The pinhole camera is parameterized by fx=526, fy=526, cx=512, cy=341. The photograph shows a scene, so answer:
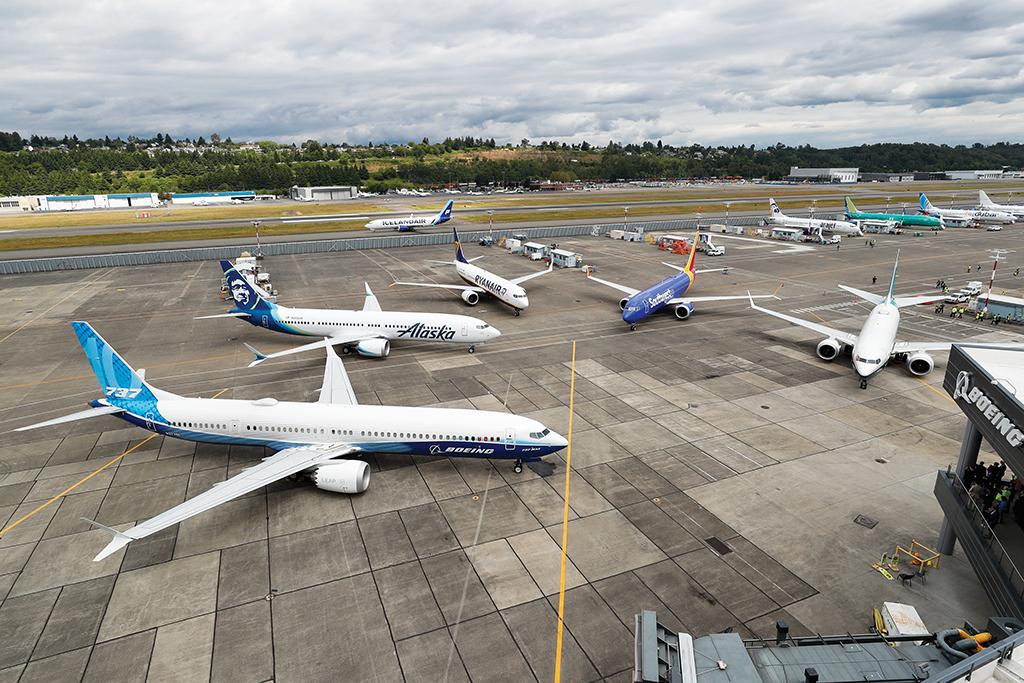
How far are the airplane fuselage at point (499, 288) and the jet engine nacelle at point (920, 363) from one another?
35.3m

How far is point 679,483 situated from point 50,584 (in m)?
29.4

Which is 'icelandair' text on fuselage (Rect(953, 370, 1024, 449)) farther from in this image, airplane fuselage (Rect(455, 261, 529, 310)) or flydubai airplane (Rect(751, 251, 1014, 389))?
airplane fuselage (Rect(455, 261, 529, 310))

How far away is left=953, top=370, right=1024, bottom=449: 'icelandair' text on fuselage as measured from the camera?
54.3ft

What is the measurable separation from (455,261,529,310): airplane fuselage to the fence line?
47.9m

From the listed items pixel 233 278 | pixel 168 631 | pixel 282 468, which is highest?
pixel 233 278

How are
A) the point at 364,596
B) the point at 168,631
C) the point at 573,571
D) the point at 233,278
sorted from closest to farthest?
the point at 168,631, the point at 364,596, the point at 573,571, the point at 233,278

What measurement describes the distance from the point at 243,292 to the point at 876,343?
54.5 meters

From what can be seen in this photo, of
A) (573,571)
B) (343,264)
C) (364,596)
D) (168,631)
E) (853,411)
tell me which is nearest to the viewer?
(168,631)

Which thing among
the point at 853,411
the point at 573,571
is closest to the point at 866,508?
the point at 853,411

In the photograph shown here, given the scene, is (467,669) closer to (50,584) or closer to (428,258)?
(50,584)

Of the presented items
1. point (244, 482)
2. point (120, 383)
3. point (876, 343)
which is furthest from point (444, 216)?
point (244, 482)

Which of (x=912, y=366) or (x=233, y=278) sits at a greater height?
(x=233, y=278)

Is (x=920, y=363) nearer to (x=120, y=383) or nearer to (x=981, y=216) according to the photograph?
(x=120, y=383)

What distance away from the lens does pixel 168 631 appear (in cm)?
1975
